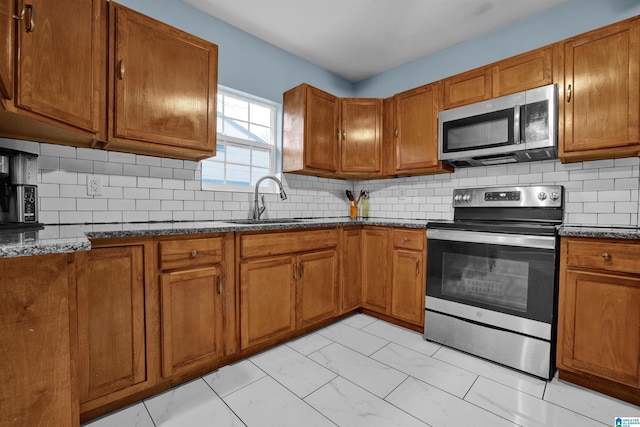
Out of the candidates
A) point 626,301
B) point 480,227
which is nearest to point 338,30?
point 480,227

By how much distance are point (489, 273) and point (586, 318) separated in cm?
55

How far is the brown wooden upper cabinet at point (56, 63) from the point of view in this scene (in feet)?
3.93

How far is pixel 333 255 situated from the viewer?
264 cm

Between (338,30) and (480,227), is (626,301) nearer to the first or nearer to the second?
(480,227)

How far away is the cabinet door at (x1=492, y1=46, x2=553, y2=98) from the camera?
7.01ft

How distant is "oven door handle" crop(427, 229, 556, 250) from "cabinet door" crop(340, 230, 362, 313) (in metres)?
0.71

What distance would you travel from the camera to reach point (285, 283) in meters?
2.27

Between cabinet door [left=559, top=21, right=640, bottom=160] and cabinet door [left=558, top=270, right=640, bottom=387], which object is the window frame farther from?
cabinet door [left=558, top=270, right=640, bottom=387]

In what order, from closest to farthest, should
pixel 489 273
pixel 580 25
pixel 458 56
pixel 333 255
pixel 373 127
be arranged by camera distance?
pixel 489 273
pixel 580 25
pixel 333 255
pixel 458 56
pixel 373 127

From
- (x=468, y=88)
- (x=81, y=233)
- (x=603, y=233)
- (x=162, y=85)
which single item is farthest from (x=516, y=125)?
(x=81, y=233)

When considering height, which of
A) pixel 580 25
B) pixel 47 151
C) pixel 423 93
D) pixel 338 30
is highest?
pixel 338 30

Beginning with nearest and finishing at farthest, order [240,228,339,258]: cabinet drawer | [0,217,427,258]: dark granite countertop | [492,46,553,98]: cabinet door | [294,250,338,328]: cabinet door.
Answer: [0,217,427,258]: dark granite countertop, [240,228,339,258]: cabinet drawer, [492,46,553,98]: cabinet door, [294,250,338,328]: cabinet door

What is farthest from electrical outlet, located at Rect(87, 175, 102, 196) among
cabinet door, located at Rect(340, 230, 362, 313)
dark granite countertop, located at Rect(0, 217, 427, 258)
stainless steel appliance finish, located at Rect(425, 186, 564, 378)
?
stainless steel appliance finish, located at Rect(425, 186, 564, 378)

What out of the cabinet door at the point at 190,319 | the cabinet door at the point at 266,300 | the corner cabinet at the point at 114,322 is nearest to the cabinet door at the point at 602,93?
the cabinet door at the point at 266,300
